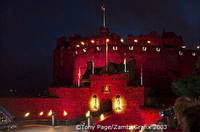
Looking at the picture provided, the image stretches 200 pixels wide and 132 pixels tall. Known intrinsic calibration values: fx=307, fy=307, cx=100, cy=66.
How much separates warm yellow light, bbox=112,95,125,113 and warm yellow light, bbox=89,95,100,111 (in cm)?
168

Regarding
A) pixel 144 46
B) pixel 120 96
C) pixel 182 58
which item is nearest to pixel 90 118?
pixel 120 96

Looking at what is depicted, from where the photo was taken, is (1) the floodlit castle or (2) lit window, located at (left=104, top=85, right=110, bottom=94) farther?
(2) lit window, located at (left=104, top=85, right=110, bottom=94)

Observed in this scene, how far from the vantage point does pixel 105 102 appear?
1104 inches

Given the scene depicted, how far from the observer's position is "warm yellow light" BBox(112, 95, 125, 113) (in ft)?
88.7

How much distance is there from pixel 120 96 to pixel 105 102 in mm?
1550

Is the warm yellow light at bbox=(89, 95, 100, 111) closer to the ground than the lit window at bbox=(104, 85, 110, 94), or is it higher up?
closer to the ground

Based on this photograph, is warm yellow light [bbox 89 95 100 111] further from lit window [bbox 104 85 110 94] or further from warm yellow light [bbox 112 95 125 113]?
warm yellow light [bbox 112 95 125 113]

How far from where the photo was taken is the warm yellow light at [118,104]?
2705 centimetres

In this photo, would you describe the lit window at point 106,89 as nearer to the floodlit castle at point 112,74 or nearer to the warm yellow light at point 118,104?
the floodlit castle at point 112,74

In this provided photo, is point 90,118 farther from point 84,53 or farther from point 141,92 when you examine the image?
point 84,53

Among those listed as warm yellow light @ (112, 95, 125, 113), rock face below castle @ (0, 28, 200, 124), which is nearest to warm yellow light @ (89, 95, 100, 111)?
rock face below castle @ (0, 28, 200, 124)

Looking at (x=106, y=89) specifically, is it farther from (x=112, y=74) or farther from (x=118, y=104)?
(x=118, y=104)

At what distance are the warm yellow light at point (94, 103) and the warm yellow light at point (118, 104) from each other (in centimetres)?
168

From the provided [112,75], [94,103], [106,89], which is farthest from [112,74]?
[94,103]
